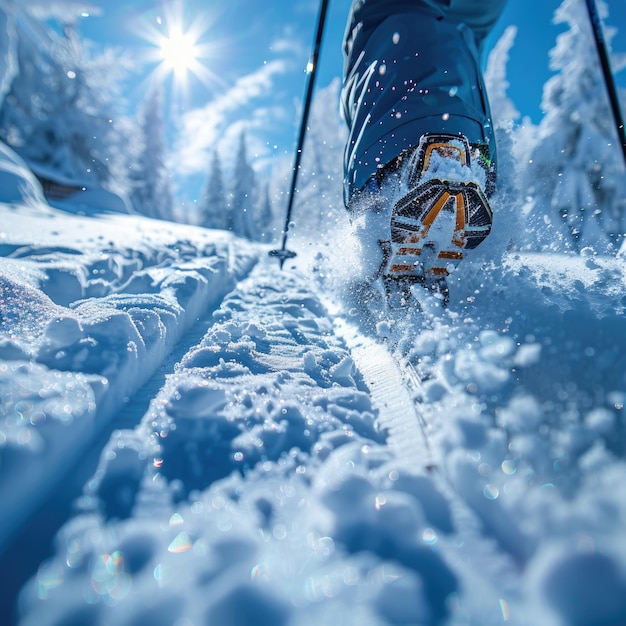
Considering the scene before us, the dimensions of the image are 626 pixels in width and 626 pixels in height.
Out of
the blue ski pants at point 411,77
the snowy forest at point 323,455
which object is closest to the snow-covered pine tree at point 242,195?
the blue ski pants at point 411,77

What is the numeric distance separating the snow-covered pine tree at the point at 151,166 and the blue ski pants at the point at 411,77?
20.2 metres

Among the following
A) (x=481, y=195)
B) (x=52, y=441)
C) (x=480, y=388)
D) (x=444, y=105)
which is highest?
(x=444, y=105)

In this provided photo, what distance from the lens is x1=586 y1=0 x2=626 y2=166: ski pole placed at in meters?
2.15

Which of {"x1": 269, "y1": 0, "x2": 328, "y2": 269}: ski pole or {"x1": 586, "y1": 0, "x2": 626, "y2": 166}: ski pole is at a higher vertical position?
{"x1": 269, "y1": 0, "x2": 328, "y2": 269}: ski pole

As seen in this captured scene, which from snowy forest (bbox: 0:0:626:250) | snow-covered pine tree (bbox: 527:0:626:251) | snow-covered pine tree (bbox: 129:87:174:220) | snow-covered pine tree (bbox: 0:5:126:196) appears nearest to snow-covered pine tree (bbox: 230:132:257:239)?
snowy forest (bbox: 0:0:626:250)

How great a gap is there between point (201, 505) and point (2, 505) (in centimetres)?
42

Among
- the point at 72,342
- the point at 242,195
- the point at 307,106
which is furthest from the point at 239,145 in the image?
the point at 72,342

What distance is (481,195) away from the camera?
2.03 metres

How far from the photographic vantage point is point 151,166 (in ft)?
67.9

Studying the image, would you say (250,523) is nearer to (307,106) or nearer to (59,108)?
(307,106)

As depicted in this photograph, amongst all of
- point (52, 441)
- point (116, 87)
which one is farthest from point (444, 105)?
point (116, 87)

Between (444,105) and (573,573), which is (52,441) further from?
(444,105)

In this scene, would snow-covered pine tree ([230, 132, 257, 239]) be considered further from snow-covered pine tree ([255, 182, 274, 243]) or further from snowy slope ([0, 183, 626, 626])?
snowy slope ([0, 183, 626, 626])

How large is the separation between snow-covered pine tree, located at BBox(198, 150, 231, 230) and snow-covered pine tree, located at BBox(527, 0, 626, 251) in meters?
17.8
